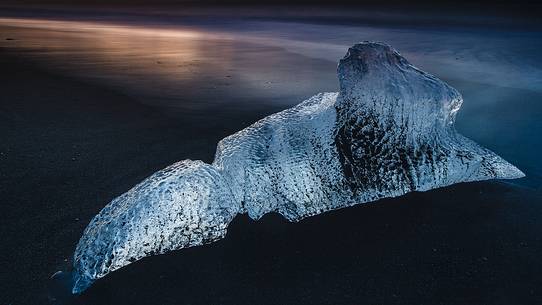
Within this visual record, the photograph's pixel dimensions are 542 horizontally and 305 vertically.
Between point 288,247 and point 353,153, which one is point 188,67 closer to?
point 353,153

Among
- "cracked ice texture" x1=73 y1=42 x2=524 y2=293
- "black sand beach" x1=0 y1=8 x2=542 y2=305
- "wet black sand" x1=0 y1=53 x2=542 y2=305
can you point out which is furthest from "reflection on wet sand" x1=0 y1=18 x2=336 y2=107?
"cracked ice texture" x1=73 y1=42 x2=524 y2=293

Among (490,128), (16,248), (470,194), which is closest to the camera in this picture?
(16,248)

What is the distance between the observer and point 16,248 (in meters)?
1.70

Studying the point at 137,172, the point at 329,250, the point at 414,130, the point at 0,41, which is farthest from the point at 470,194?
the point at 0,41

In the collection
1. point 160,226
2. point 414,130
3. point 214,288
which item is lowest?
point 214,288

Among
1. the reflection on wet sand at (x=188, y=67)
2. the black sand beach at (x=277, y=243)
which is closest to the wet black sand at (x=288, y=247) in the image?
the black sand beach at (x=277, y=243)

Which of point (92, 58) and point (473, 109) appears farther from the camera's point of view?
point (92, 58)

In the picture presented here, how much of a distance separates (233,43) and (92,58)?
3532mm

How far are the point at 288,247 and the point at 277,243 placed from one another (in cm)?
5

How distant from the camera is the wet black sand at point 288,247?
5.01ft

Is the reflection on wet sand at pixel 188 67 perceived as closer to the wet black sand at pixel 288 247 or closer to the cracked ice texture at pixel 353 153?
the wet black sand at pixel 288 247

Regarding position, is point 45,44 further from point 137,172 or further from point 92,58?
point 137,172

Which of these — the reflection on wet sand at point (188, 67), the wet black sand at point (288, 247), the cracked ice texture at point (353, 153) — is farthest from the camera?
the reflection on wet sand at point (188, 67)

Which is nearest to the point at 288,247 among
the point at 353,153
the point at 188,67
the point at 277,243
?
the point at 277,243
